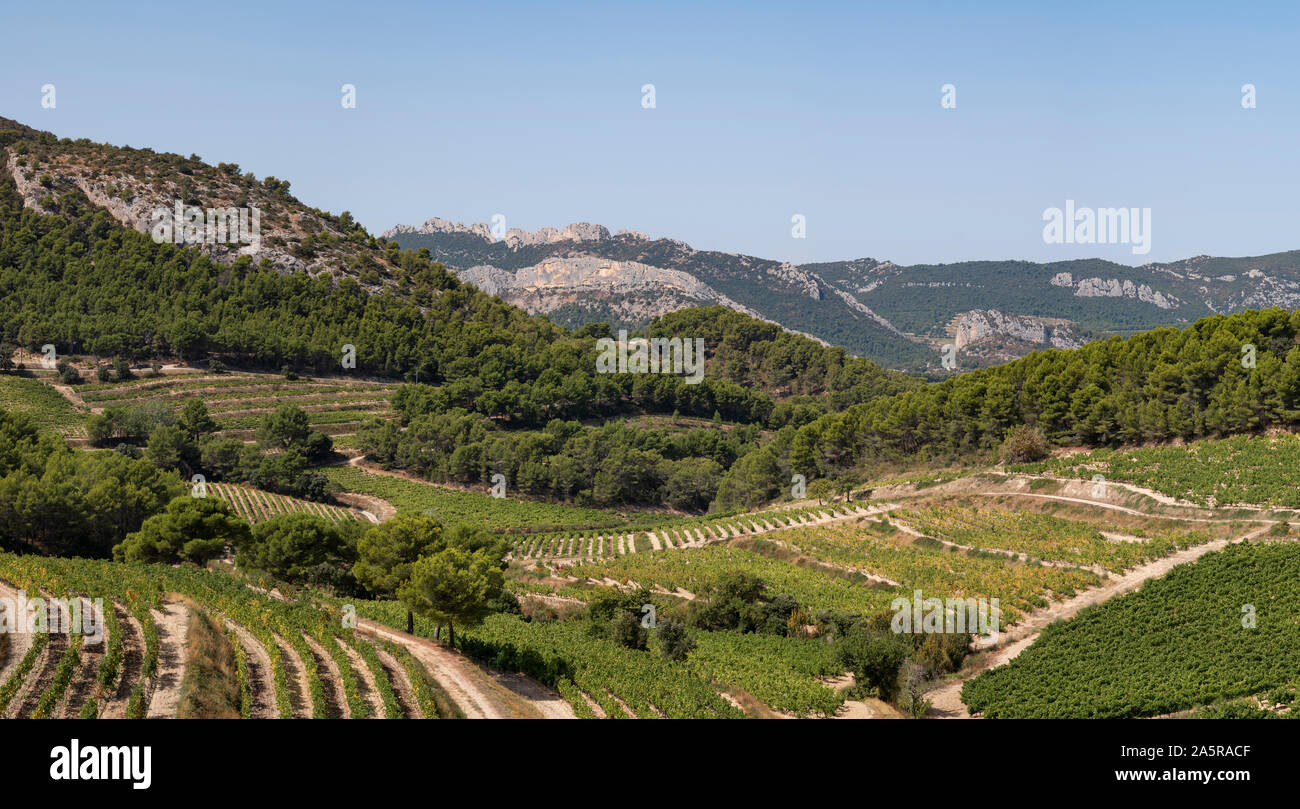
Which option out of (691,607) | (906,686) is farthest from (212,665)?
(691,607)

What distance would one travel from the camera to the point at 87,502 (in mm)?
49562

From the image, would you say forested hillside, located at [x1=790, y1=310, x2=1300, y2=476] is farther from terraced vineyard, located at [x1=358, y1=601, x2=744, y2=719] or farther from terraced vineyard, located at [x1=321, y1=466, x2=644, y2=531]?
terraced vineyard, located at [x1=358, y1=601, x2=744, y2=719]

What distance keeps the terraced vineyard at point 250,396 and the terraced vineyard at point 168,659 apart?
2792 inches

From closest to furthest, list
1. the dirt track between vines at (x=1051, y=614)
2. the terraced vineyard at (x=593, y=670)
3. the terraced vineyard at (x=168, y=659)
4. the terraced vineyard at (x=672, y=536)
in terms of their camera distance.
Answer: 1. the terraced vineyard at (x=168, y=659)
2. the terraced vineyard at (x=593, y=670)
3. the dirt track between vines at (x=1051, y=614)
4. the terraced vineyard at (x=672, y=536)

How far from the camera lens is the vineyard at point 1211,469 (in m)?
49.8

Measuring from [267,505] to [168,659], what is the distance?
59.0 metres

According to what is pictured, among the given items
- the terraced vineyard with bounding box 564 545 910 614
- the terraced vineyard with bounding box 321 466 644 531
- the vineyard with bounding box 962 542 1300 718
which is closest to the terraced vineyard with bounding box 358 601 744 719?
the vineyard with bounding box 962 542 1300 718

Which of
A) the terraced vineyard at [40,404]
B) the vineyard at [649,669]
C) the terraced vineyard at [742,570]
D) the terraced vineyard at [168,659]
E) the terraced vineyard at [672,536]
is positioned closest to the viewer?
the terraced vineyard at [168,659]

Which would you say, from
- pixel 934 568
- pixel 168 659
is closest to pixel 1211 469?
pixel 934 568

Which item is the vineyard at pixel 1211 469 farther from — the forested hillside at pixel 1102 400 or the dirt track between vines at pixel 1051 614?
the dirt track between vines at pixel 1051 614

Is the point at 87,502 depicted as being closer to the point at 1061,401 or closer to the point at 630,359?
the point at 1061,401

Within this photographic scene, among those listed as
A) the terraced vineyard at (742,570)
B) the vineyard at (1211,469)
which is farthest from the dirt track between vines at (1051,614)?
the terraced vineyard at (742,570)

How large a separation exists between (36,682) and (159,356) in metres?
110

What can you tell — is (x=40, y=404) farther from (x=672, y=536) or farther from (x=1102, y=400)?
(x=1102, y=400)
